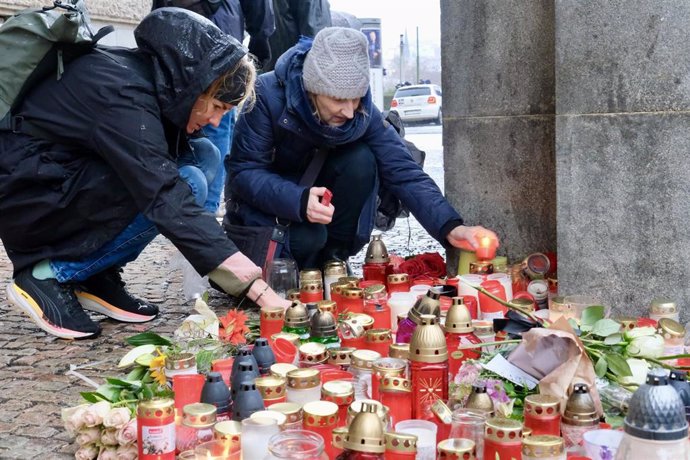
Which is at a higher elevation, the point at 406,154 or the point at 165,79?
the point at 165,79

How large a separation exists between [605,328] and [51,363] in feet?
6.70

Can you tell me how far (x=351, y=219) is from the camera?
4.68 meters

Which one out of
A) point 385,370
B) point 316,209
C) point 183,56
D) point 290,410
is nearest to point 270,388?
point 290,410

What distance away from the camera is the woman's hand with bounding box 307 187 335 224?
13.6 ft

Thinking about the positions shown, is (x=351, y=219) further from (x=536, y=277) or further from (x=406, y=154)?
(x=536, y=277)

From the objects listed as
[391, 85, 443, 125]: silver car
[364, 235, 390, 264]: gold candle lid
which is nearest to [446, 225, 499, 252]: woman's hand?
[364, 235, 390, 264]: gold candle lid

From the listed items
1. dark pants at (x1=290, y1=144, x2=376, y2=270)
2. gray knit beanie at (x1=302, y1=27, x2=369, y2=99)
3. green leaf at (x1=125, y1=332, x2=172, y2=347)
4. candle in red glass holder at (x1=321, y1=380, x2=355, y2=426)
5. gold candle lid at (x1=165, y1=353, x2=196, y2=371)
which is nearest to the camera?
candle in red glass holder at (x1=321, y1=380, x2=355, y2=426)

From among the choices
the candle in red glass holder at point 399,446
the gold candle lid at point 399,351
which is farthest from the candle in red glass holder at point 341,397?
the candle in red glass holder at point 399,446

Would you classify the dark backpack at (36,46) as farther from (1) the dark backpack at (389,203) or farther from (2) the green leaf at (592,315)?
(2) the green leaf at (592,315)

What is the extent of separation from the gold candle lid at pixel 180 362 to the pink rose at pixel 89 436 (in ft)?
0.95

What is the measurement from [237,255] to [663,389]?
198cm

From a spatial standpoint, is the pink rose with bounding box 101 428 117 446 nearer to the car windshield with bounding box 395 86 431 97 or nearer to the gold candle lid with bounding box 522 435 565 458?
the gold candle lid with bounding box 522 435 565 458

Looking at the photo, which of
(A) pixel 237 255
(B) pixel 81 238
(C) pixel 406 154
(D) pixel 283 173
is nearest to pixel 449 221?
(C) pixel 406 154

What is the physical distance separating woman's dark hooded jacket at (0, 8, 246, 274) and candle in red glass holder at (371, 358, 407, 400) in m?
1.07
